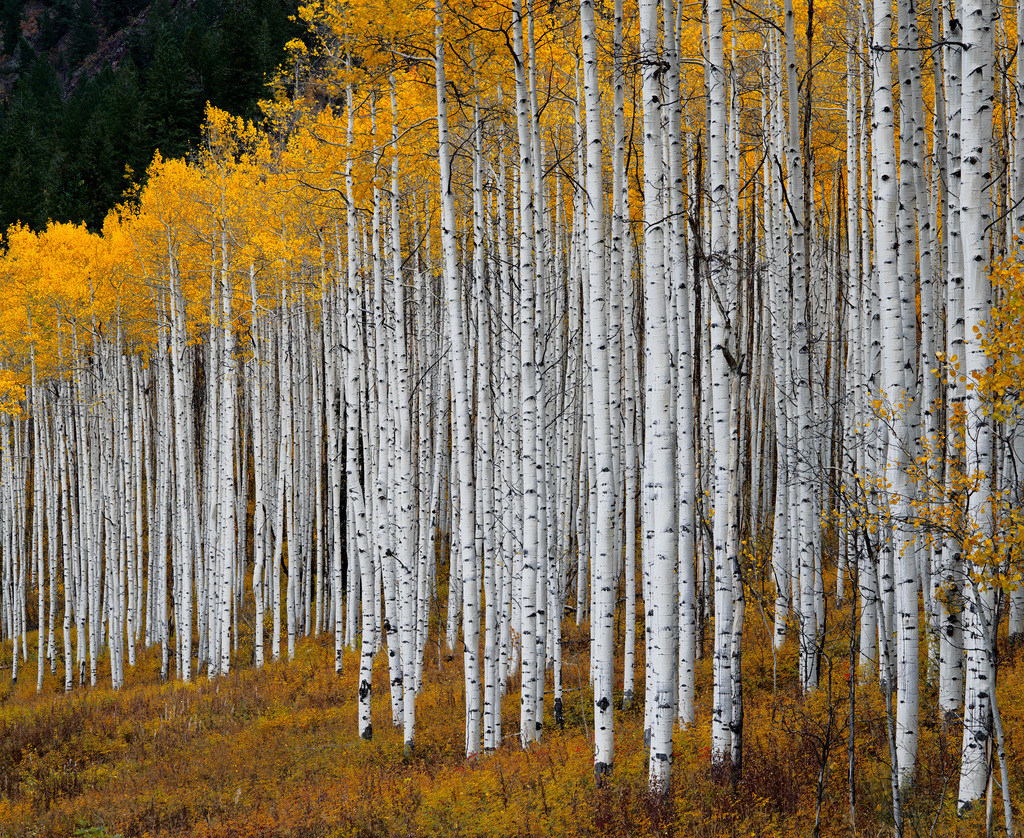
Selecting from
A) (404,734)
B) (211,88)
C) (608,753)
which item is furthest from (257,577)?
(211,88)

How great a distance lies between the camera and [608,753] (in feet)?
19.8

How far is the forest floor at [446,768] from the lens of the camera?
5.39m

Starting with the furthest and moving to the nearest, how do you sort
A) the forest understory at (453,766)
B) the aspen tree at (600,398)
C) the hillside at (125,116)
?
the hillside at (125,116) < the aspen tree at (600,398) < the forest understory at (453,766)

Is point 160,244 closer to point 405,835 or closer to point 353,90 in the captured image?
point 353,90

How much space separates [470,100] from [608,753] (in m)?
8.28

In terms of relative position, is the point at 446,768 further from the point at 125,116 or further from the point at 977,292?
the point at 125,116

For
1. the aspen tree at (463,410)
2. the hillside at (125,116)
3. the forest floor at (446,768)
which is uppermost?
the hillside at (125,116)

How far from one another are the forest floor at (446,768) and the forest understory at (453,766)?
0.02m

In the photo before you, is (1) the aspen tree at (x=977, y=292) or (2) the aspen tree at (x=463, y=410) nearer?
(1) the aspen tree at (x=977, y=292)

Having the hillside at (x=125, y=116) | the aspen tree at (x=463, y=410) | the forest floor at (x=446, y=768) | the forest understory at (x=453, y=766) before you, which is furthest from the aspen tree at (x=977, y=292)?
the hillside at (x=125, y=116)

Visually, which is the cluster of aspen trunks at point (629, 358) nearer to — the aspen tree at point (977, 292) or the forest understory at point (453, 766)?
the aspen tree at point (977, 292)

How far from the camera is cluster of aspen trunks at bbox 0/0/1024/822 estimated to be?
5.42 metres

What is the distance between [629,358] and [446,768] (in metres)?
5.33

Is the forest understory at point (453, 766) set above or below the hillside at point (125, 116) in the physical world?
below
